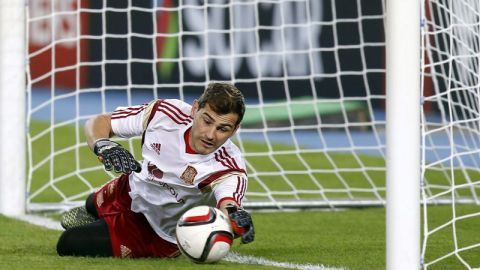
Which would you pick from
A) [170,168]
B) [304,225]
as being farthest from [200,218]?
[304,225]

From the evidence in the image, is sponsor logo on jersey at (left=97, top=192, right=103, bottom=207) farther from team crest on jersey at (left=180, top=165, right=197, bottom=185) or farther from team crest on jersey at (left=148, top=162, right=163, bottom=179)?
team crest on jersey at (left=180, top=165, right=197, bottom=185)

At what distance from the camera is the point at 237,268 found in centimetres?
458

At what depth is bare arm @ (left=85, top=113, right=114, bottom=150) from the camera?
191 inches

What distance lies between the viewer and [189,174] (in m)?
4.80

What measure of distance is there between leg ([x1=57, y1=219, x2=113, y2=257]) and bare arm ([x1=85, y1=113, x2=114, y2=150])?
405 mm

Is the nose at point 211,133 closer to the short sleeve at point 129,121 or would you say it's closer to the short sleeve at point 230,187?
the short sleeve at point 230,187

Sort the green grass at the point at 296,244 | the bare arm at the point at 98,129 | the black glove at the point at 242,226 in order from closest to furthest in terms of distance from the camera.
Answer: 1. the black glove at the point at 242,226
2. the green grass at the point at 296,244
3. the bare arm at the point at 98,129

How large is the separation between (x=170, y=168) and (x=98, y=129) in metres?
0.35

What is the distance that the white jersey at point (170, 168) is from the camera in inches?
188

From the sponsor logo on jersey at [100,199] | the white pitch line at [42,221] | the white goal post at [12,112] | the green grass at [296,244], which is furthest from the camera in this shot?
the white goal post at [12,112]

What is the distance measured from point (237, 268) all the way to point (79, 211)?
125 cm

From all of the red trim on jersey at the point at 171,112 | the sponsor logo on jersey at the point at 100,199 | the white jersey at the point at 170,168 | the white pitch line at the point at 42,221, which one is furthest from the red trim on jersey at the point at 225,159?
the white pitch line at the point at 42,221

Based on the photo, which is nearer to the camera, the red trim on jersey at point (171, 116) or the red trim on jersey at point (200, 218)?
the red trim on jersey at point (200, 218)

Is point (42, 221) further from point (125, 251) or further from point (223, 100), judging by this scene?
point (223, 100)
